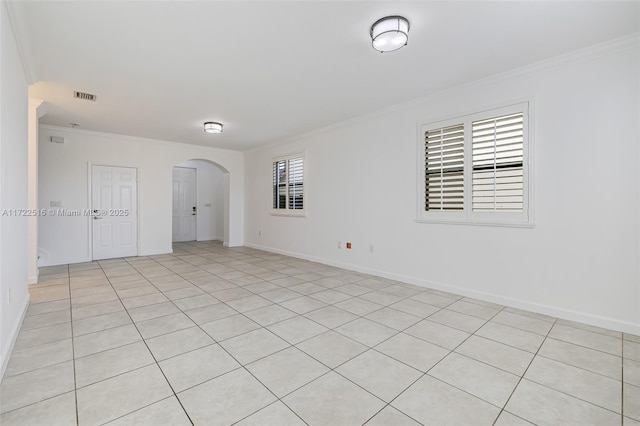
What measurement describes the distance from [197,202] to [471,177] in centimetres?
786

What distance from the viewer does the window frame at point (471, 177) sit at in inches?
123

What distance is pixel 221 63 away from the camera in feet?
10.2

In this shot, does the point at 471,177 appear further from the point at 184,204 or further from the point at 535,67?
the point at 184,204

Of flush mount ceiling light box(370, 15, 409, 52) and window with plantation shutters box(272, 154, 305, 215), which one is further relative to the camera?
window with plantation shutters box(272, 154, 305, 215)

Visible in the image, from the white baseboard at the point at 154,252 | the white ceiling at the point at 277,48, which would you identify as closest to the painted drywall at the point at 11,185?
the white ceiling at the point at 277,48

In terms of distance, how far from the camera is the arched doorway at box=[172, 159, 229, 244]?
8.77m

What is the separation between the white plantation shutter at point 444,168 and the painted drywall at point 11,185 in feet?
13.6

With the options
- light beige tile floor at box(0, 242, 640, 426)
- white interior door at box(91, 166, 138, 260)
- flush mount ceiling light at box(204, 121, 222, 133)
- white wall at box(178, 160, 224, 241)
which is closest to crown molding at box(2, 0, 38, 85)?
flush mount ceiling light at box(204, 121, 222, 133)

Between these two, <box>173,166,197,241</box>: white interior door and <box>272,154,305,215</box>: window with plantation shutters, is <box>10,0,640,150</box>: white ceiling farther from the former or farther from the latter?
<box>173,166,197,241</box>: white interior door

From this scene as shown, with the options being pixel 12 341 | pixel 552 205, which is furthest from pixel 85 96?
pixel 552 205

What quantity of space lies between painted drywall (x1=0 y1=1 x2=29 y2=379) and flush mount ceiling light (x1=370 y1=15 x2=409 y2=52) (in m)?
2.70

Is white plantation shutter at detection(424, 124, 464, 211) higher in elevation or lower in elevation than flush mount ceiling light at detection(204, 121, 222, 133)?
lower

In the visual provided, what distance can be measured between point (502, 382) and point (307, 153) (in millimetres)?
4906

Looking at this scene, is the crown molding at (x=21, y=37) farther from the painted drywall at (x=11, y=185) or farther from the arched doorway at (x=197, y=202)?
the arched doorway at (x=197, y=202)
